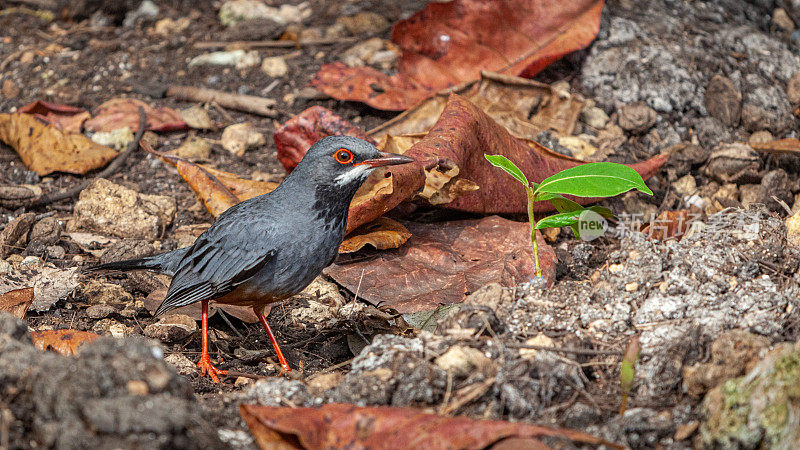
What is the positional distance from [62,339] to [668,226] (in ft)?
13.9

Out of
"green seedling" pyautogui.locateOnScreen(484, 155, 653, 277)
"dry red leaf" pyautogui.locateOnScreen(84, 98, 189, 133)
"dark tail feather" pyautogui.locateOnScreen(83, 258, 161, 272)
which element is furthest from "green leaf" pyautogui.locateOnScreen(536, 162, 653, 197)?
"dry red leaf" pyautogui.locateOnScreen(84, 98, 189, 133)

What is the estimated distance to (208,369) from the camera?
188 inches

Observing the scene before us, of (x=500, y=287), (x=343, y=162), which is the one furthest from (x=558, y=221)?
(x=343, y=162)

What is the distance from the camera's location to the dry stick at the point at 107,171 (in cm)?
639

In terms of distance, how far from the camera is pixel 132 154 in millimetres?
7109

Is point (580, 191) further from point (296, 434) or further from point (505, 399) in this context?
point (296, 434)

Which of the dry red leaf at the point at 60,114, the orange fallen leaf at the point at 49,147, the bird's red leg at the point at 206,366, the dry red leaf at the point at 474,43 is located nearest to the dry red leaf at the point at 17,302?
the bird's red leg at the point at 206,366

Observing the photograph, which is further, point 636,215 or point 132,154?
point 132,154

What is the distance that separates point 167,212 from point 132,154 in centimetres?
109

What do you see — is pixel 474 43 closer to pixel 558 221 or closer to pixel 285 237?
pixel 558 221

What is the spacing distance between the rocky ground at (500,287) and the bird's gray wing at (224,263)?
411 mm

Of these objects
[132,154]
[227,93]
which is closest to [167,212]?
[132,154]

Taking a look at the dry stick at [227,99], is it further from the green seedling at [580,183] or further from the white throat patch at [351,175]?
the green seedling at [580,183]

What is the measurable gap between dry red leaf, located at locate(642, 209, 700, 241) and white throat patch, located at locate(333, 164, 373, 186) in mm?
2207
